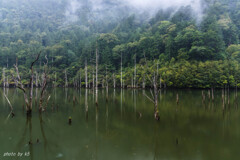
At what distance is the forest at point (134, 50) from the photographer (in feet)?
154

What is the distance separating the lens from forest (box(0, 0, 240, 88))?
4700 centimetres

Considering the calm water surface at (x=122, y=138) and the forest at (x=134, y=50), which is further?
the forest at (x=134, y=50)

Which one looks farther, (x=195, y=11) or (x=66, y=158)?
(x=195, y=11)

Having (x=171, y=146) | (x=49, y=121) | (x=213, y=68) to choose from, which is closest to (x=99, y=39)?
(x=213, y=68)

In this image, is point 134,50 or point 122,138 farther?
point 134,50

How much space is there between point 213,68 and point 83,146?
45641mm

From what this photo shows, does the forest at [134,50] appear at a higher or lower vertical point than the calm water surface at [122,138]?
higher

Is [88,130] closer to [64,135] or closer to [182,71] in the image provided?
[64,135]

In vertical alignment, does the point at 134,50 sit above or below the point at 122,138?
above

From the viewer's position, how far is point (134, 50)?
226 feet

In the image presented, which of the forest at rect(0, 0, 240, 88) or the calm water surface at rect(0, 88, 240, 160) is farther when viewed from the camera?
the forest at rect(0, 0, 240, 88)

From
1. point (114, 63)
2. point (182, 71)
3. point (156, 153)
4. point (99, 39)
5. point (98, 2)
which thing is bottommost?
point (156, 153)

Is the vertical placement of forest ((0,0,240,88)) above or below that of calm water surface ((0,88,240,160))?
above

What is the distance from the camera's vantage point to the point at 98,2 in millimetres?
155500
